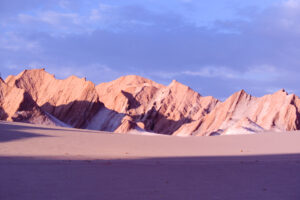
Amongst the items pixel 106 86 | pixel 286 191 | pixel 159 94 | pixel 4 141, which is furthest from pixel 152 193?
pixel 106 86

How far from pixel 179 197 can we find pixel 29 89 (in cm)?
6619

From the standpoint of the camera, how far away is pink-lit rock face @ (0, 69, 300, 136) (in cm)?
5147

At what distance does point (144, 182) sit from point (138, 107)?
70006 millimetres

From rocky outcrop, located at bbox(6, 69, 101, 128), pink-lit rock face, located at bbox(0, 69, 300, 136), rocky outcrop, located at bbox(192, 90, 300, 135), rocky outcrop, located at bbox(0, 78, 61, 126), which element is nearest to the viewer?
rocky outcrop, located at bbox(0, 78, 61, 126)

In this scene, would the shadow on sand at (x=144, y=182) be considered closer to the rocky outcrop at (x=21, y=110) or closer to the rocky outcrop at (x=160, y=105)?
the rocky outcrop at (x=21, y=110)

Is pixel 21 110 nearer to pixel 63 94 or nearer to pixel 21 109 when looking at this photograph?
pixel 21 109

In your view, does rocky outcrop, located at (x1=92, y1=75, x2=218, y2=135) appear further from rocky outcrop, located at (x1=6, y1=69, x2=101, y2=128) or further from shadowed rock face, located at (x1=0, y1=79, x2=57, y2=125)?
shadowed rock face, located at (x1=0, y1=79, x2=57, y2=125)

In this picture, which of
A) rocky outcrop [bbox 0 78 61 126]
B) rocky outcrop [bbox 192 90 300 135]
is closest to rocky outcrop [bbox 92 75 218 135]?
rocky outcrop [bbox 192 90 300 135]

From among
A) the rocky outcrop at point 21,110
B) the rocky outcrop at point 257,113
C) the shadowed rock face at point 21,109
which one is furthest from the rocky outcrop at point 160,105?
the shadowed rock face at point 21,109

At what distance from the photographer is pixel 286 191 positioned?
22.3 ft

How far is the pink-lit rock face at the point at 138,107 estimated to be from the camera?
51.5 metres

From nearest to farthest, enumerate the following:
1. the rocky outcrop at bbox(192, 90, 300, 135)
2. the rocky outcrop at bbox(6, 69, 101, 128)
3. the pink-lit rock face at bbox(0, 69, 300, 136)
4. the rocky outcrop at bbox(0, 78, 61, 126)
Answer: the rocky outcrop at bbox(0, 78, 61, 126) < the pink-lit rock face at bbox(0, 69, 300, 136) < the rocky outcrop at bbox(192, 90, 300, 135) < the rocky outcrop at bbox(6, 69, 101, 128)

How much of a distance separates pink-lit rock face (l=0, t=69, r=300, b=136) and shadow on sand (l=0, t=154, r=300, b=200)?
38165 mm

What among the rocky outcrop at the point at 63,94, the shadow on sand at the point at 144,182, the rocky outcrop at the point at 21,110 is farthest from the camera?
the rocky outcrop at the point at 63,94
